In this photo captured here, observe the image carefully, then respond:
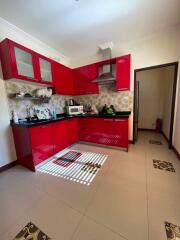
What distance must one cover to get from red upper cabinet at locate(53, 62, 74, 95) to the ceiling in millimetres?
620

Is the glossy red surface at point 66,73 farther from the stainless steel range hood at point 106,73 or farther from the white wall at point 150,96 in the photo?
→ the white wall at point 150,96

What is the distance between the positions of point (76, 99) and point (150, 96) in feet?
8.89

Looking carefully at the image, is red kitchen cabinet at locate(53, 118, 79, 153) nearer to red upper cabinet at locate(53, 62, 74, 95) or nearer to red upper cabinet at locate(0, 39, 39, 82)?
red upper cabinet at locate(53, 62, 74, 95)

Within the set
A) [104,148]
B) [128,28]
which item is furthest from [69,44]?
[104,148]

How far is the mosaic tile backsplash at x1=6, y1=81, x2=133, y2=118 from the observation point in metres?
2.26

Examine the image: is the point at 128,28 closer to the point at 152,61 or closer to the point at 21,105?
the point at 152,61

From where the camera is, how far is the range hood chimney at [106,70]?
2.81m

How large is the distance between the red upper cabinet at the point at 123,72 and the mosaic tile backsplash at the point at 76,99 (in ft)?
1.06

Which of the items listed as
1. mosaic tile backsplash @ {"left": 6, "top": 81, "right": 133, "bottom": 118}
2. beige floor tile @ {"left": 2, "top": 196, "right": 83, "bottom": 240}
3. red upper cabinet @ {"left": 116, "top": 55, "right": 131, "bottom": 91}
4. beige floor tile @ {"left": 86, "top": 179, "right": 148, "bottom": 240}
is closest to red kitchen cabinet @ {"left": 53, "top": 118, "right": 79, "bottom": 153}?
mosaic tile backsplash @ {"left": 6, "top": 81, "right": 133, "bottom": 118}

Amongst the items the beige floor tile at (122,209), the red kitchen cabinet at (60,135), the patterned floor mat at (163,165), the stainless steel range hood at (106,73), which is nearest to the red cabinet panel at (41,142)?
the red kitchen cabinet at (60,135)

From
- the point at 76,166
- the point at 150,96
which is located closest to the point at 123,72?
the point at 150,96

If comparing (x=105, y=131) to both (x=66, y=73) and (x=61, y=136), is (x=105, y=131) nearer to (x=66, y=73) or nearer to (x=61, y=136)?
(x=61, y=136)

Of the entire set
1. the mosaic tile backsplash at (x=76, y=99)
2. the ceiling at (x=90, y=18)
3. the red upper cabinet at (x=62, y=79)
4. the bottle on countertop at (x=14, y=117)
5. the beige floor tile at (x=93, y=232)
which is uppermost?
the ceiling at (x=90, y=18)

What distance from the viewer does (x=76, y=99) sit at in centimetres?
381
